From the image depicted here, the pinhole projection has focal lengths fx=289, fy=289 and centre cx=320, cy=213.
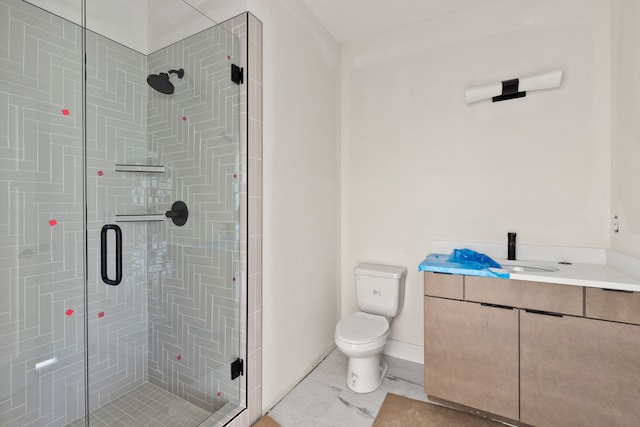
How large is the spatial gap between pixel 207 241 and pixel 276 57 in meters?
1.25

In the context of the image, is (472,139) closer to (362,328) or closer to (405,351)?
(362,328)

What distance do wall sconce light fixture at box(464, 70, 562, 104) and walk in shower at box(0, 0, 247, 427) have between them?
63.6 inches

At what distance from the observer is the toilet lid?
191 cm

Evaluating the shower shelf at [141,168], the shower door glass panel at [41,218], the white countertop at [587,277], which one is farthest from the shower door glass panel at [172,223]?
the white countertop at [587,277]

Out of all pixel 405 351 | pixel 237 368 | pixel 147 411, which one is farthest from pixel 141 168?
pixel 405 351

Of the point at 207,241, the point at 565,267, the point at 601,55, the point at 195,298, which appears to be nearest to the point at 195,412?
the point at 195,298

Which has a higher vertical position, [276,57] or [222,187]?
[276,57]

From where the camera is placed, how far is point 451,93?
2.22 meters

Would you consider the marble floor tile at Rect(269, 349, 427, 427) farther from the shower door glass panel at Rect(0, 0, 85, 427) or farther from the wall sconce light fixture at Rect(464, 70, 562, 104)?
the wall sconce light fixture at Rect(464, 70, 562, 104)

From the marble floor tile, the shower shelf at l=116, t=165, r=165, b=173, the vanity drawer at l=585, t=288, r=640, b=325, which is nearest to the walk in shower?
the shower shelf at l=116, t=165, r=165, b=173

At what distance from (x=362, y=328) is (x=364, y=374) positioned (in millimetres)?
298

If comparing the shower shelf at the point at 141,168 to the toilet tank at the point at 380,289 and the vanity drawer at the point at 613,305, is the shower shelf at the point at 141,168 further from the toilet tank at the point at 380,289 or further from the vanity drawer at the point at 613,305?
the vanity drawer at the point at 613,305

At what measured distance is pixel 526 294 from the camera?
5.27ft

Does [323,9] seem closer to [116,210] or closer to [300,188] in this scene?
[300,188]
